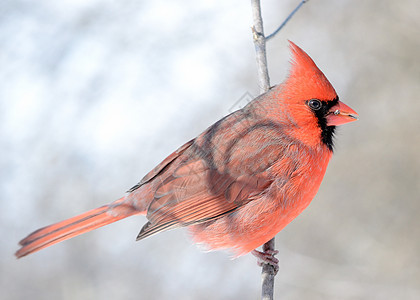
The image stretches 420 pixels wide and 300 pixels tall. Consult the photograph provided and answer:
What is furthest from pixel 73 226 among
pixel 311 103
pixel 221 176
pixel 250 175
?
pixel 311 103

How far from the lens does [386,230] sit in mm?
4531

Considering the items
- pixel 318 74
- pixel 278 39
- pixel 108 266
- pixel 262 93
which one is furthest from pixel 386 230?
pixel 318 74

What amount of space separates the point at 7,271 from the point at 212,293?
1577mm

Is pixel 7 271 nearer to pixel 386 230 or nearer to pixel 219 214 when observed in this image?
pixel 219 214

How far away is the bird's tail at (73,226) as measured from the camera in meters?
1.72

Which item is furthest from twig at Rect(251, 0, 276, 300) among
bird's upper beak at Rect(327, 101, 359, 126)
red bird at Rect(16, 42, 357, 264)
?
bird's upper beak at Rect(327, 101, 359, 126)

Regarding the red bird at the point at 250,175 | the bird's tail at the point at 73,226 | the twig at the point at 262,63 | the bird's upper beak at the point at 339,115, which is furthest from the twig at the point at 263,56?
the bird's tail at the point at 73,226

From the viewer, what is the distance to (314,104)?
1.99 m

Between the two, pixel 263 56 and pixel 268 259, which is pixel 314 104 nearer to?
pixel 263 56

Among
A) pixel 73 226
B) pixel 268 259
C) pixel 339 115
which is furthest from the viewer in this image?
pixel 268 259

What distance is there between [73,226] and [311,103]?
3.12 ft

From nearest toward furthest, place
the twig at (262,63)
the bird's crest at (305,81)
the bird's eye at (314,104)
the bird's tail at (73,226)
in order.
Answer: the bird's tail at (73,226) < the bird's crest at (305,81) < the bird's eye at (314,104) < the twig at (262,63)

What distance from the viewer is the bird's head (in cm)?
193

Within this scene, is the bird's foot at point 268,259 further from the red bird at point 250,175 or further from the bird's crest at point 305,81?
the bird's crest at point 305,81
